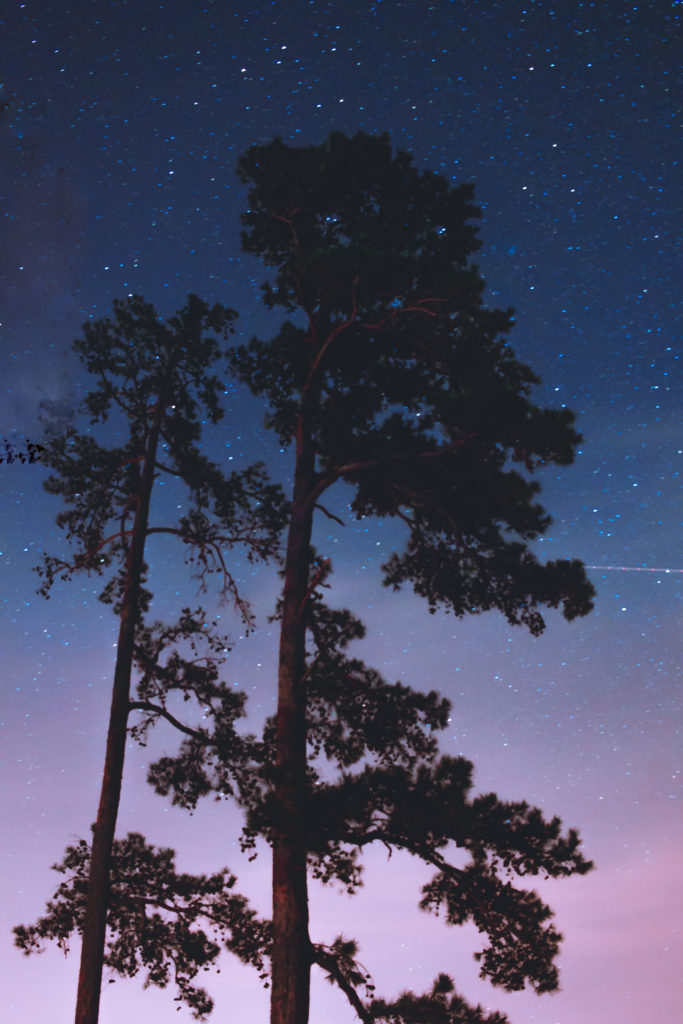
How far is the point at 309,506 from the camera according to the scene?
12.4 m

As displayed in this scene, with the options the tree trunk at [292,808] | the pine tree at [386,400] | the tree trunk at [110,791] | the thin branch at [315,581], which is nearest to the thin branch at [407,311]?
the pine tree at [386,400]

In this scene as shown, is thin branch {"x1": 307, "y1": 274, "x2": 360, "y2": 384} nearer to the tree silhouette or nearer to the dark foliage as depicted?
the tree silhouette

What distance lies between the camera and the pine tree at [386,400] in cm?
1082

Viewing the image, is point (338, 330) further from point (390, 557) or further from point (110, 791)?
point (110, 791)

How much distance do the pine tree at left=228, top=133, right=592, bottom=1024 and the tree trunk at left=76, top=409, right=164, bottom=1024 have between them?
3278 millimetres

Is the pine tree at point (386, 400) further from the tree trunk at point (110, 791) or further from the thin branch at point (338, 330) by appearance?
the tree trunk at point (110, 791)

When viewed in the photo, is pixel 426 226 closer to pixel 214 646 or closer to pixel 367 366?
pixel 367 366

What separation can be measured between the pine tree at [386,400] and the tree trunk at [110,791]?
328 centimetres

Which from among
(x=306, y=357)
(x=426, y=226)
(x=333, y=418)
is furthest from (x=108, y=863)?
(x=426, y=226)

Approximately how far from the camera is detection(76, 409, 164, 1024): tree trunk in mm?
11555

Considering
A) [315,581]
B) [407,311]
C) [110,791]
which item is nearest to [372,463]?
[315,581]

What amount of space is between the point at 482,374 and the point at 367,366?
2.99 metres

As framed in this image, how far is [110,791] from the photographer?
12.5 m

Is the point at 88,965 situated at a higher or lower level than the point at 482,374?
lower
